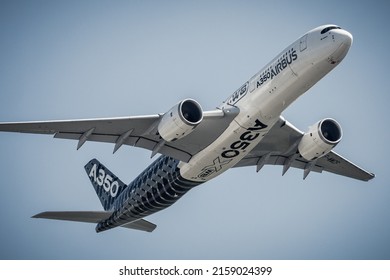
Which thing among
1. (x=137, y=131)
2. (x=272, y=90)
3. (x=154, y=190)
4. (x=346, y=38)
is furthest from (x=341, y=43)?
(x=154, y=190)

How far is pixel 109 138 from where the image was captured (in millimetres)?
29578

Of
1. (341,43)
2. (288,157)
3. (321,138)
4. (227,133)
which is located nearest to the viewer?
(341,43)

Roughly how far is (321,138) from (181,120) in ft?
25.0

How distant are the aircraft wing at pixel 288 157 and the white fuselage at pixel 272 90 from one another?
2.72 metres

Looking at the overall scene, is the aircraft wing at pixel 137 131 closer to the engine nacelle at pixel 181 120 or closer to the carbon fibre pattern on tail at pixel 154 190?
the engine nacelle at pixel 181 120

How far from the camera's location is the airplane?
1034 inches

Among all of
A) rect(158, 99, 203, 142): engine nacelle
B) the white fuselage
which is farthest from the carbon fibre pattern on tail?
rect(158, 99, 203, 142): engine nacelle

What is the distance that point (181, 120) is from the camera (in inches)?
1055

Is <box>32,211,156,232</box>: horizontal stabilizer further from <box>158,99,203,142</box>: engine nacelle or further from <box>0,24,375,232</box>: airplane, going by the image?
<box>158,99,203,142</box>: engine nacelle

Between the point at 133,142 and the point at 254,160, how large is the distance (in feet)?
23.5

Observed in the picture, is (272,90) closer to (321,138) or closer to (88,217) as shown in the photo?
(321,138)

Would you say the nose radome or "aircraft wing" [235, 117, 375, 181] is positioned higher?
the nose radome

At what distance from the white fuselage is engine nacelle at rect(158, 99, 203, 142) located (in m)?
1.72
